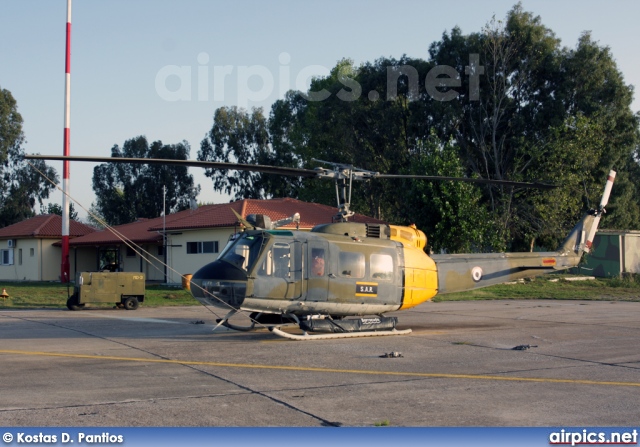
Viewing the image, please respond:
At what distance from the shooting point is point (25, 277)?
152ft

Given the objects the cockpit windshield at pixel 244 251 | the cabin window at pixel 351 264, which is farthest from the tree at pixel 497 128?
the cockpit windshield at pixel 244 251

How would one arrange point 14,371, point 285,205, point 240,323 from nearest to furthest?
point 14,371, point 240,323, point 285,205

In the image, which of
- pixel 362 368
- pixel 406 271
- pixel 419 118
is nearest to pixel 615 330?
pixel 406 271

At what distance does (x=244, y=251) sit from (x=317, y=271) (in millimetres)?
1653

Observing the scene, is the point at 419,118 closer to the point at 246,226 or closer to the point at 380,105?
the point at 380,105

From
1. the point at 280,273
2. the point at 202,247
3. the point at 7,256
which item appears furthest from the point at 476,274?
the point at 7,256

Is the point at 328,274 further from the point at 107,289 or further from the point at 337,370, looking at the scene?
the point at 107,289

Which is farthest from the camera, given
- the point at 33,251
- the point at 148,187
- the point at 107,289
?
the point at 148,187

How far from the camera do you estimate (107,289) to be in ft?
76.5

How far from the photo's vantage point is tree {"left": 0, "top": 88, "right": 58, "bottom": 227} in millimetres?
63062

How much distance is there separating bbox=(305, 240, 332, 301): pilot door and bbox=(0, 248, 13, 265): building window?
130 ft

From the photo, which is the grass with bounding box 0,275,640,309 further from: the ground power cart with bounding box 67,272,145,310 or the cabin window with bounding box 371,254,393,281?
the cabin window with bounding box 371,254,393,281

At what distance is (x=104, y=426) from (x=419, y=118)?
122 feet

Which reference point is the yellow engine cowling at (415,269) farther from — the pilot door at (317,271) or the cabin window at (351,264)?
the pilot door at (317,271)
